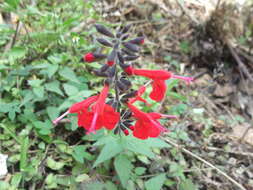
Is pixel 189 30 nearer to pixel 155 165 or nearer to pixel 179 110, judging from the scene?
pixel 179 110

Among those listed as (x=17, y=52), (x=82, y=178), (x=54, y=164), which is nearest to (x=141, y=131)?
(x=82, y=178)

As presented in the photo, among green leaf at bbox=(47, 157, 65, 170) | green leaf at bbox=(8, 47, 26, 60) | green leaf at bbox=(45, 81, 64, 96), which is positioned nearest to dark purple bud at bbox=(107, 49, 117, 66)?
green leaf at bbox=(45, 81, 64, 96)

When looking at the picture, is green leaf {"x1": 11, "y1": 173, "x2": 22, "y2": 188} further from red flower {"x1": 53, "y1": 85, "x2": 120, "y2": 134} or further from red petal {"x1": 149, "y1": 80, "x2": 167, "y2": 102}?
red petal {"x1": 149, "y1": 80, "x2": 167, "y2": 102}

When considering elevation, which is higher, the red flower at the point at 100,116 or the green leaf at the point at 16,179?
the red flower at the point at 100,116

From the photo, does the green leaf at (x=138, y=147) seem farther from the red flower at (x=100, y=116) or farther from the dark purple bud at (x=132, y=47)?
the dark purple bud at (x=132, y=47)

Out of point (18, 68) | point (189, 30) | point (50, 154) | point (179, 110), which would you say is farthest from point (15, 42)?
point (189, 30)

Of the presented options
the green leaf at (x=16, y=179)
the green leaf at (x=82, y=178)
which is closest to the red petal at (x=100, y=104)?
the green leaf at (x=82, y=178)

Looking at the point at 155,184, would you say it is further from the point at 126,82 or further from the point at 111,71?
the point at 111,71
